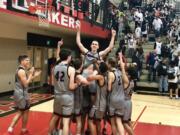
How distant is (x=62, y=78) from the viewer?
6941mm

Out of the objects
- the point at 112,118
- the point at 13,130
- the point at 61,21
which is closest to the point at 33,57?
the point at 61,21

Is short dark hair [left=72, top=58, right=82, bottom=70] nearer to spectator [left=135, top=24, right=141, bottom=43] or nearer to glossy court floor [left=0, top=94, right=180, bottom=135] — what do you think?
glossy court floor [left=0, top=94, right=180, bottom=135]

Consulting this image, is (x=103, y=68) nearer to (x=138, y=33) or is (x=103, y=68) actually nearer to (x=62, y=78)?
(x=62, y=78)

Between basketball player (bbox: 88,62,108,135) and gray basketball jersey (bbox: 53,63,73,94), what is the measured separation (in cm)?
46

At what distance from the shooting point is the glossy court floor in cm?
923

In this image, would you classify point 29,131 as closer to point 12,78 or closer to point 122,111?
point 122,111

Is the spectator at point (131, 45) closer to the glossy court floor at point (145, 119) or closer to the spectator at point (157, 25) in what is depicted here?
the spectator at point (157, 25)

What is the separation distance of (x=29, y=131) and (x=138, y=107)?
6.01m

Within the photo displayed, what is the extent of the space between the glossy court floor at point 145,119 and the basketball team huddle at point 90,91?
50.4 inches

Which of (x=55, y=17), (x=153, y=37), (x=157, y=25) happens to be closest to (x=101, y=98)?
(x=55, y=17)

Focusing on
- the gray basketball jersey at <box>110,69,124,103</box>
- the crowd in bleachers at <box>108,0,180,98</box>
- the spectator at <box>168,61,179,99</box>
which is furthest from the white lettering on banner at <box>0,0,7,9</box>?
the spectator at <box>168,61,179,99</box>

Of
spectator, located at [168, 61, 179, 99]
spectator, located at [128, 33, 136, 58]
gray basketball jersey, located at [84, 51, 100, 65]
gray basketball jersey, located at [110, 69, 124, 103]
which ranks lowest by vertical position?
spectator, located at [168, 61, 179, 99]

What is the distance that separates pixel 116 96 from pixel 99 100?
350mm

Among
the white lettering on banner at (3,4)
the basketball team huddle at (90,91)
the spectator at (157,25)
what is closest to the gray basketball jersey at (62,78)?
the basketball team huddle at (90,91)
